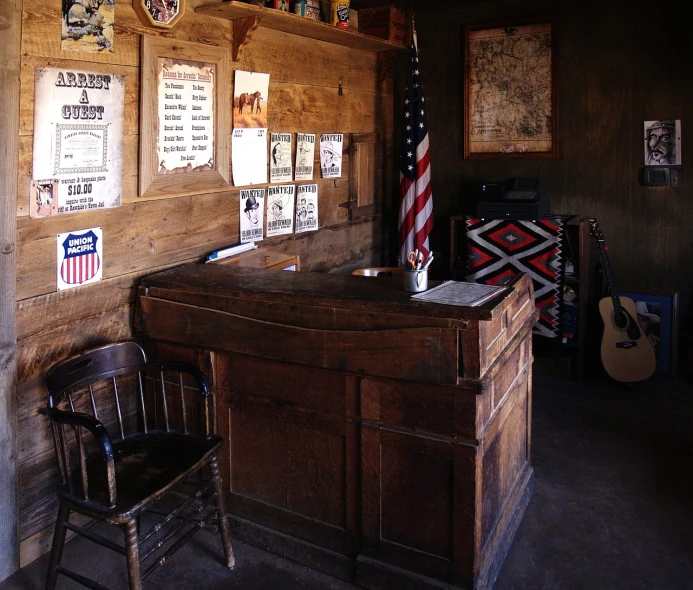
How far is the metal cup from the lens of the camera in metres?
2.41

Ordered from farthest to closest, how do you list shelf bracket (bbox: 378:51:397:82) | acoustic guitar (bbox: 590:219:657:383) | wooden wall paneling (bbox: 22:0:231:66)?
1. shelf bracket (bbox: 378:51:397:82)
2. acoustic guitar (bbox: 590:219:657:383)
3. wooden wall paneling (bbox: 22:0:231:66)

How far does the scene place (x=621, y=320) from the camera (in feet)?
14.1

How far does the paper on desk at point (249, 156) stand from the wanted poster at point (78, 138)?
74 centimetres

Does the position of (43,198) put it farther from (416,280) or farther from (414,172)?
(414,172)

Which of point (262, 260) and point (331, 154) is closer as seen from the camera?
point (262, 260)

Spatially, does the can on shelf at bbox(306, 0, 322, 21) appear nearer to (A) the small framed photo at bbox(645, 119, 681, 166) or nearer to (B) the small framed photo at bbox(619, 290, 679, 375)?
(A) the small framed photo at bbox(645, 119, 681, 166)

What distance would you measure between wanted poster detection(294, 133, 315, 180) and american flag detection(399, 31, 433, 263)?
2.98 feet

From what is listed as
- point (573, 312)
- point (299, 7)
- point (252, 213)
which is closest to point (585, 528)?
point (573, 312)

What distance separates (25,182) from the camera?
2.37m

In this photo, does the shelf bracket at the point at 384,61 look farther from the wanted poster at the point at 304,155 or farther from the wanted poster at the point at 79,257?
the wanted poster at the point at 79,257

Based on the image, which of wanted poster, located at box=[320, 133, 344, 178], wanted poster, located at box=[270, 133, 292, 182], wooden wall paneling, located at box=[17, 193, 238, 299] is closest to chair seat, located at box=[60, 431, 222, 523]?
wooden wall paneling, located at box=[17, 193, 238, 299]

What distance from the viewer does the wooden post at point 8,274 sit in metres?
2.26

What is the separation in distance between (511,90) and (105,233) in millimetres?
3143

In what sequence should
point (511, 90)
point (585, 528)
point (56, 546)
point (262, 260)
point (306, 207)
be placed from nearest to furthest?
point (56, 546) < point (585, 528) < point (262, 260) < point (306, 207) < point (511, 90)
